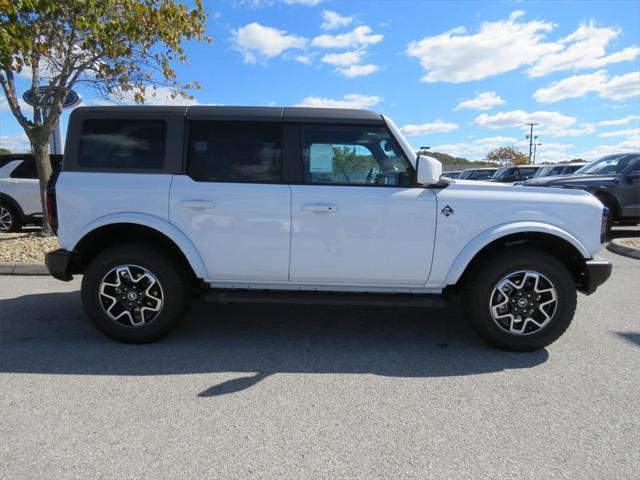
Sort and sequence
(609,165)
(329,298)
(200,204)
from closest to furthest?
(200,204)
(329,298)
(609,165)

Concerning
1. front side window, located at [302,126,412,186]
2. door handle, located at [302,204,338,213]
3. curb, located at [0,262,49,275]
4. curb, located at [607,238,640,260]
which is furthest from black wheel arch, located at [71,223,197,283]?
curb, located at [607,238,640,260]

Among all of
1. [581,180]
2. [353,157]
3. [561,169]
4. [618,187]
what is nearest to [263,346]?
[353,157]

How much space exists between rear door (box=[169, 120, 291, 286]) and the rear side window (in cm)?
786

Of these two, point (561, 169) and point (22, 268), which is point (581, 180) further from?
point (22, 268)

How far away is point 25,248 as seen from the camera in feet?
24.1

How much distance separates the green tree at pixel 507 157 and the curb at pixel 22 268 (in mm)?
74880

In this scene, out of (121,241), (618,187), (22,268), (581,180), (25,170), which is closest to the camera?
(121,241)

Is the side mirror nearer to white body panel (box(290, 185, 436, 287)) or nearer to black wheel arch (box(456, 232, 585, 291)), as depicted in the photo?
white body panel (box(290, 185, 436, 287))

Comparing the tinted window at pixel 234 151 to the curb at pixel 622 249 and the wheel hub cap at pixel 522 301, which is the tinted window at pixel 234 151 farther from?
the curb at pixel 622 249

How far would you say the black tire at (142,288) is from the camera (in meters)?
3.76

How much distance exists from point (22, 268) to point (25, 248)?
3.48 ft

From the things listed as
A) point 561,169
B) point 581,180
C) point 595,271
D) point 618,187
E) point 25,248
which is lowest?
point 25,248

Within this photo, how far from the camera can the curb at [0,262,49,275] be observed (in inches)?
254

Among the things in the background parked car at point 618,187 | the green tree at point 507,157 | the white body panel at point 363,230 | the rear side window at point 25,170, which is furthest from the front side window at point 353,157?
the green tree at point 507,157
